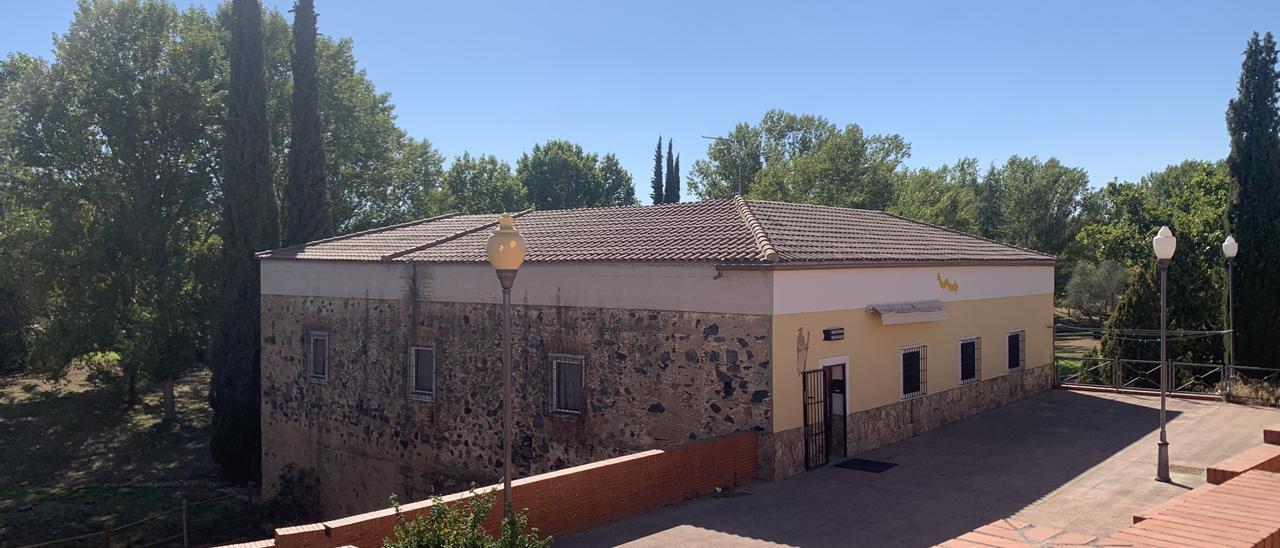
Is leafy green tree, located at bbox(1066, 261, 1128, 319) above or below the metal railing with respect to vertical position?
above

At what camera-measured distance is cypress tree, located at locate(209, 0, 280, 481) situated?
80.2ft

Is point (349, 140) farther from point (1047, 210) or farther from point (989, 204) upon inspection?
point (989, 204)

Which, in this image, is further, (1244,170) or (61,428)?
(61,428)

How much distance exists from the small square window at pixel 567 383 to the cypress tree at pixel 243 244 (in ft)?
43.9

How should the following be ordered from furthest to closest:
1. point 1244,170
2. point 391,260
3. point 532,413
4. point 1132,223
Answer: point 1132,223 < point 1244,170 < point 391,260 < point 532,413

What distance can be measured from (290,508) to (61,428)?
15.8 meters

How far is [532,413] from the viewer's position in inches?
607

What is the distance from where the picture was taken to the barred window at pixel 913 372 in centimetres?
1571

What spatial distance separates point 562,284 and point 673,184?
44.7m

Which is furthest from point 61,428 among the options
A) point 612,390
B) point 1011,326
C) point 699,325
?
point 1011,326

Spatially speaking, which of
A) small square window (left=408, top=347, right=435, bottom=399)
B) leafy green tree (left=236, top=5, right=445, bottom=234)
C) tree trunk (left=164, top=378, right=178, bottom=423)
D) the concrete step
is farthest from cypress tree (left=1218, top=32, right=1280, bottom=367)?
tree trunk (left=164, top=378, right=178, bottom=423)

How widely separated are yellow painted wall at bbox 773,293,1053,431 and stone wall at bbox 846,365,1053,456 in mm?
179

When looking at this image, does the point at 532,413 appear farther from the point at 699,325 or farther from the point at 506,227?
the point at 506,227

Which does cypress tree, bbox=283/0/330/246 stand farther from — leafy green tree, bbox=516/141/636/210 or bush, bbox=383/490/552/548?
leafy green tree, bbox=516/141/636/210
